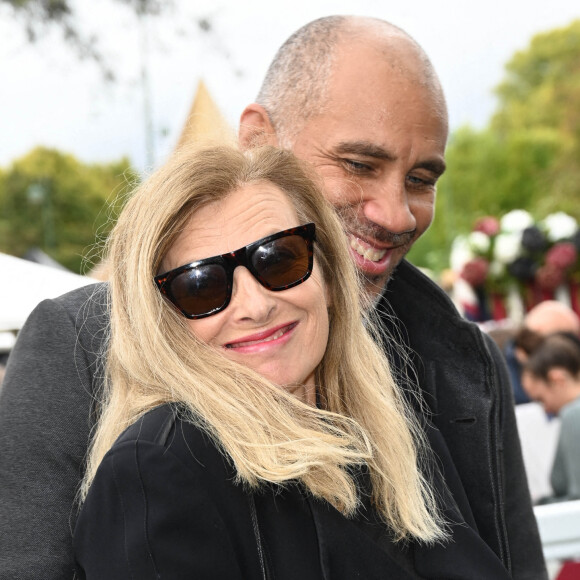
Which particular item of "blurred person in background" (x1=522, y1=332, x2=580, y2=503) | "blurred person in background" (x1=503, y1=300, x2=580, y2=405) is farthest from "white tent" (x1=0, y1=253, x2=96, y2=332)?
"blurred person in background" (x1=503, y1=300, x2=580, y2=405)

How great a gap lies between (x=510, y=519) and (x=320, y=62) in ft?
4.68

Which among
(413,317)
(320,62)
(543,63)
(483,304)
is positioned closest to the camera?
(320,62)

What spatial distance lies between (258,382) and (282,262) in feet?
0.82

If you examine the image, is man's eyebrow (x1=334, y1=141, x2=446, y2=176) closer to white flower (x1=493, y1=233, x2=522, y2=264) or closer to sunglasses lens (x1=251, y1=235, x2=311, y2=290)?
sunglasses lens (x1=251, y1=235, x2=311, y2=290)

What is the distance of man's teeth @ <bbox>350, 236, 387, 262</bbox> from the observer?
2371 mm

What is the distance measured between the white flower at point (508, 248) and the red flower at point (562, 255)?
1.02ft

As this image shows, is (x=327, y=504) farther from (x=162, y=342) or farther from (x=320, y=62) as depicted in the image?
(x=320, y=62)

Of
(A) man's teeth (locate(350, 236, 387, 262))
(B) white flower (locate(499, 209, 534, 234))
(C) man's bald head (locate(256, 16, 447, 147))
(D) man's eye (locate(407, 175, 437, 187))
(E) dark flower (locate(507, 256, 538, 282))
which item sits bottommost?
(A) man's teeth (locate(350, 236, 387, 262))

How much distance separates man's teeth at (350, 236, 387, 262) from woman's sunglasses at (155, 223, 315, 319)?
611mm

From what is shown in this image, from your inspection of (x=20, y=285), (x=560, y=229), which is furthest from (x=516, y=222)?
(x=20, y=285)

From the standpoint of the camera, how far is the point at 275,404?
5.51 ft

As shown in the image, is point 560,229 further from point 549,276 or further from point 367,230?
point 367,230

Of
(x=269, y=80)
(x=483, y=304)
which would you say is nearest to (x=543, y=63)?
(x=483, y=304)

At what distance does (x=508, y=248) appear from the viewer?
8195 mm
